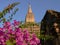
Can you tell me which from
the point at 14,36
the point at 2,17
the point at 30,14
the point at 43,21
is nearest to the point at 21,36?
the point at 14,36

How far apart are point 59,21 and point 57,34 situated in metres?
0.52

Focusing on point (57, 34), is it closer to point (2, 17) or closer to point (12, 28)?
point (2, 17)

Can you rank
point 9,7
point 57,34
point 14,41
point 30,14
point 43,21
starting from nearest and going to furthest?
point 14,41
point 9,7
point 57,34
point 43,21
point 30,14

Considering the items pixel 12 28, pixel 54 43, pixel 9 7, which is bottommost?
pixel 54 43


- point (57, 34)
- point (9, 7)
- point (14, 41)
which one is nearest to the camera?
point (14, 41)

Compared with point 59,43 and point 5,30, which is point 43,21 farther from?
point 5,30

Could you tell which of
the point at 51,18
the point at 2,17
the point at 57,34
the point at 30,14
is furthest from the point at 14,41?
the point at 30,14

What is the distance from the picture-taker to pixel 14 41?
5.38 metres

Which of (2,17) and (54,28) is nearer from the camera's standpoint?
(2,17)

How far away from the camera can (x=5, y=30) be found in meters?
5.52

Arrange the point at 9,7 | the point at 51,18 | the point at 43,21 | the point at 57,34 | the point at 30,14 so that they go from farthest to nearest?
the point at 30,14 → the point at 43,21 → the point at 51,18 → the point at 57,34 → the point at 9,7

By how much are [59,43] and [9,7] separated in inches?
174

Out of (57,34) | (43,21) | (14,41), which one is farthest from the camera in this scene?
(43,21)

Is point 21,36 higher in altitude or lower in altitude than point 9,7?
lower
